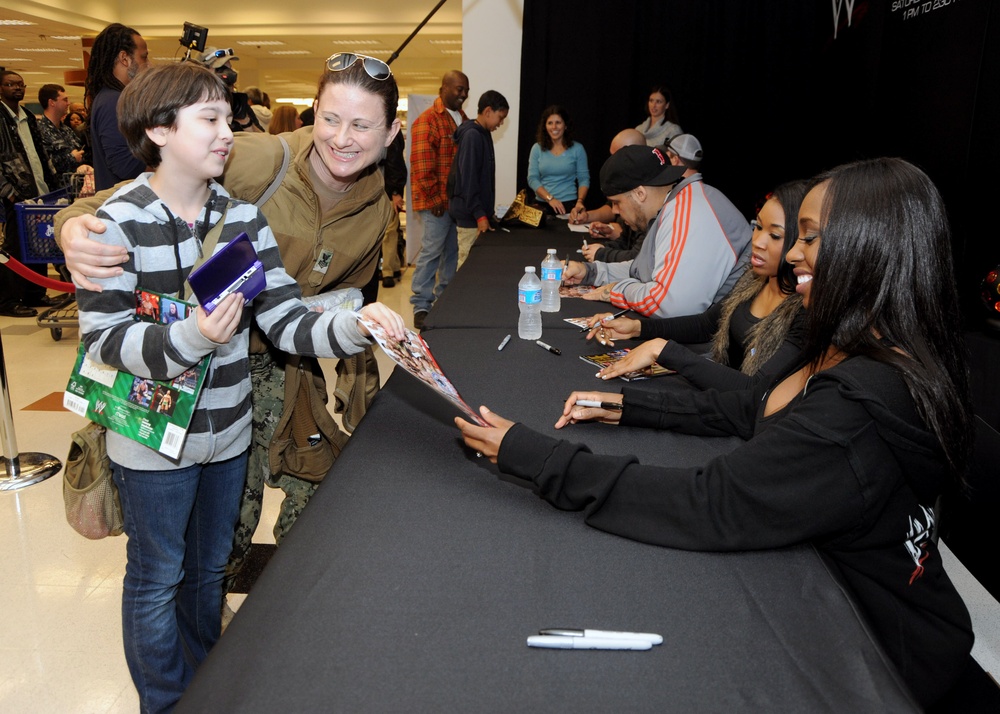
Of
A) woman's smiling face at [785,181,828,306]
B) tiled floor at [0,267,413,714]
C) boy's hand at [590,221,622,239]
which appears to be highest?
woman's smiling face at [785,181,828,306]

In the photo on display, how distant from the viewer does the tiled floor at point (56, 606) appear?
1.83 metres

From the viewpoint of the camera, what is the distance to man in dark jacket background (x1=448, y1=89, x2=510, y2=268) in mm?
5102

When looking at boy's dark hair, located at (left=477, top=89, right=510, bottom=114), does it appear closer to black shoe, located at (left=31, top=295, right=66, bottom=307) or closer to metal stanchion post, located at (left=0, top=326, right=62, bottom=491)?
metal stanchion post, located at (left=0, top=326, right=62, bottom=491)

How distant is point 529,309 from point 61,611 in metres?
1.63

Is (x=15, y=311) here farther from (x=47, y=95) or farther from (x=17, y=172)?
(x=47, y=95)

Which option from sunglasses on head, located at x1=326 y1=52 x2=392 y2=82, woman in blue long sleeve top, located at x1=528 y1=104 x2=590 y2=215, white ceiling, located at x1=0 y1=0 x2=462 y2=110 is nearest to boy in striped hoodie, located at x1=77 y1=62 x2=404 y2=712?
sunglasses on head, located at x1=326 y1=52 x2=392 y2=82

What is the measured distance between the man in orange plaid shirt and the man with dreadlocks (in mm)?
Answer: 2407

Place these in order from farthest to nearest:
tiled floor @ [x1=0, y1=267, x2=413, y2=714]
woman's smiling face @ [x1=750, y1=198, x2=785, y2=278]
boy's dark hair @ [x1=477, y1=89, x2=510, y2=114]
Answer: boy's dark hair @ [x1=477, y1=89, x2=510, y2=114] < woman's smiling face @ [x1=750, y1=198, x2=785, y2=278] < tiled floor @ [x1=0, y1=267, x2=413, y2=714]

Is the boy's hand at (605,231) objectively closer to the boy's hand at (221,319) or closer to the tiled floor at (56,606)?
the tiled floor at (56,606)

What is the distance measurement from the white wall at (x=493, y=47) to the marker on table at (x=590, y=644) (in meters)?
6.63

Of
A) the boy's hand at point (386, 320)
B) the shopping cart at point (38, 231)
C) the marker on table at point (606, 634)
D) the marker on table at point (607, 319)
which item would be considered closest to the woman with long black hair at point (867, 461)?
the marker on table at point (606, 634)

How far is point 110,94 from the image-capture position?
319 centimetres

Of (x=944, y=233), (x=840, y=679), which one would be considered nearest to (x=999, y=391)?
(x=944, y=233)

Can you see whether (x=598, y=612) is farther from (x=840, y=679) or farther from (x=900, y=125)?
(x=900, y=125)
